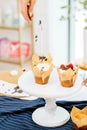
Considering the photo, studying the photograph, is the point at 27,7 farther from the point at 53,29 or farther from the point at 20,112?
the point at 53,29

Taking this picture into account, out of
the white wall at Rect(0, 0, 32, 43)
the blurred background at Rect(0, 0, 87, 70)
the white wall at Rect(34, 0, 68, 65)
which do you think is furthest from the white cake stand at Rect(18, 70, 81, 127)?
the white wall at Rect(0, 0, 32, 43)

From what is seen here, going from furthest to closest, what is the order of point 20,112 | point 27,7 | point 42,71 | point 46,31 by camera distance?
point 46,31, point 27,7, point 20,112, point 42,71

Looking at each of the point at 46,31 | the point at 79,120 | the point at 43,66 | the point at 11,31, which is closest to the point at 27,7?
the point at 43,66

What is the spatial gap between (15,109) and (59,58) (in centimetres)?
175

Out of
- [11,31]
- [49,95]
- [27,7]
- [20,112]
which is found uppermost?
[27,7]

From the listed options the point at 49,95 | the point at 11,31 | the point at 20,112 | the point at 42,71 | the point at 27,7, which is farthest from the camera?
the point at 11,31

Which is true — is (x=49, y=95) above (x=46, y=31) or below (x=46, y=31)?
below

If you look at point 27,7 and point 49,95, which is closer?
point 49,95

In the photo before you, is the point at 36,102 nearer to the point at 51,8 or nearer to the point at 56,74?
the point at 56,74

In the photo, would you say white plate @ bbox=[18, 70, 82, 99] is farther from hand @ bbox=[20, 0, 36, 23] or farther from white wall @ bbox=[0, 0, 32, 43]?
white wall @ bbox=[0, 0, 32, 43]

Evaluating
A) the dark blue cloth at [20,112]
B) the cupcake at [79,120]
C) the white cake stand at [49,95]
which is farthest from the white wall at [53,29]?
the cupcake at [79,120]

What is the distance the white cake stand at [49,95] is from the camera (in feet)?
3.88

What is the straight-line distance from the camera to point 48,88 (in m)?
1.23

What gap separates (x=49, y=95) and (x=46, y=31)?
1746 millimetres
